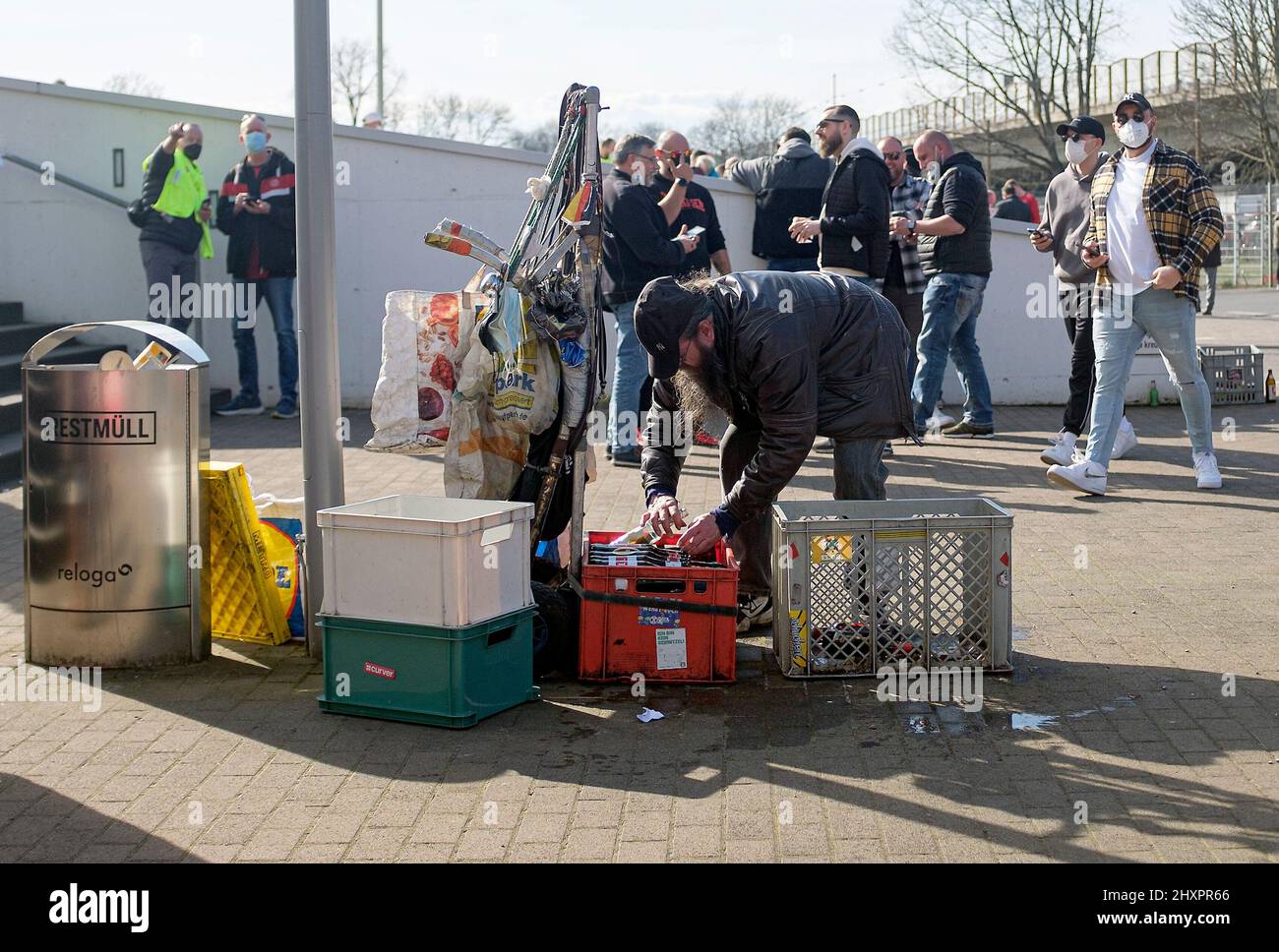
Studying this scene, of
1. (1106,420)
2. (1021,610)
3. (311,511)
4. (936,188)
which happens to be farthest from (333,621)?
(936,188)

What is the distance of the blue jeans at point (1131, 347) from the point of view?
8828 millimetres

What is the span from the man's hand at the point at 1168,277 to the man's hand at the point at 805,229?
95.5 inches

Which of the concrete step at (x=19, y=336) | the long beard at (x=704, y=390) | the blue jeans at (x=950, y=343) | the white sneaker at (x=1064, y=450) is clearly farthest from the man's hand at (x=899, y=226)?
the concrete step at (x=19, y=336)

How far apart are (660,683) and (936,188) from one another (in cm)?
667

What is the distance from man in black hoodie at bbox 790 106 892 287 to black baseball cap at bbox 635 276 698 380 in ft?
15.6

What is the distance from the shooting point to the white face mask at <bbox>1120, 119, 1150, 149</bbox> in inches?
346

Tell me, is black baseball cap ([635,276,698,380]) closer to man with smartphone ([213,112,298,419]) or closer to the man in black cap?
the man in black cap

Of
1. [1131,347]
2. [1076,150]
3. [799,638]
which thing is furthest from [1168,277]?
[799,638]

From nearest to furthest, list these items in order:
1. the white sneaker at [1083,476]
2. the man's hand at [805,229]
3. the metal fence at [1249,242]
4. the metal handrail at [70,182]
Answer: the white sneaker at [1083,476]
the man's hand at [805,229]
the metal handrail at [70,182]
the metal fence at [1249,242]

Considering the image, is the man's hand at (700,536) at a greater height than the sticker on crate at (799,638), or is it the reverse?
the man's hand at (700,536)

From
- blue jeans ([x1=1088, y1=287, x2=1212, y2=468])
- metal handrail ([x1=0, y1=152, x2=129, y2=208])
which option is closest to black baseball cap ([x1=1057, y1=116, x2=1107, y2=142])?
blue jeans ([x1=1088, y1=287, x2=1212, y2=468])

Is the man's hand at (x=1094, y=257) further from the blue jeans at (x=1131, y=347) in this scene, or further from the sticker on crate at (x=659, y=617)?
the sticker on crate at (x=659, y=617)

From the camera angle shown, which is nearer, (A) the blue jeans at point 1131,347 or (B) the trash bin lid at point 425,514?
(B) the trash bin lid at point 425,514

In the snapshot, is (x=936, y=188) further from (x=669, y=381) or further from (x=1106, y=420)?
(x=669, y=381)
